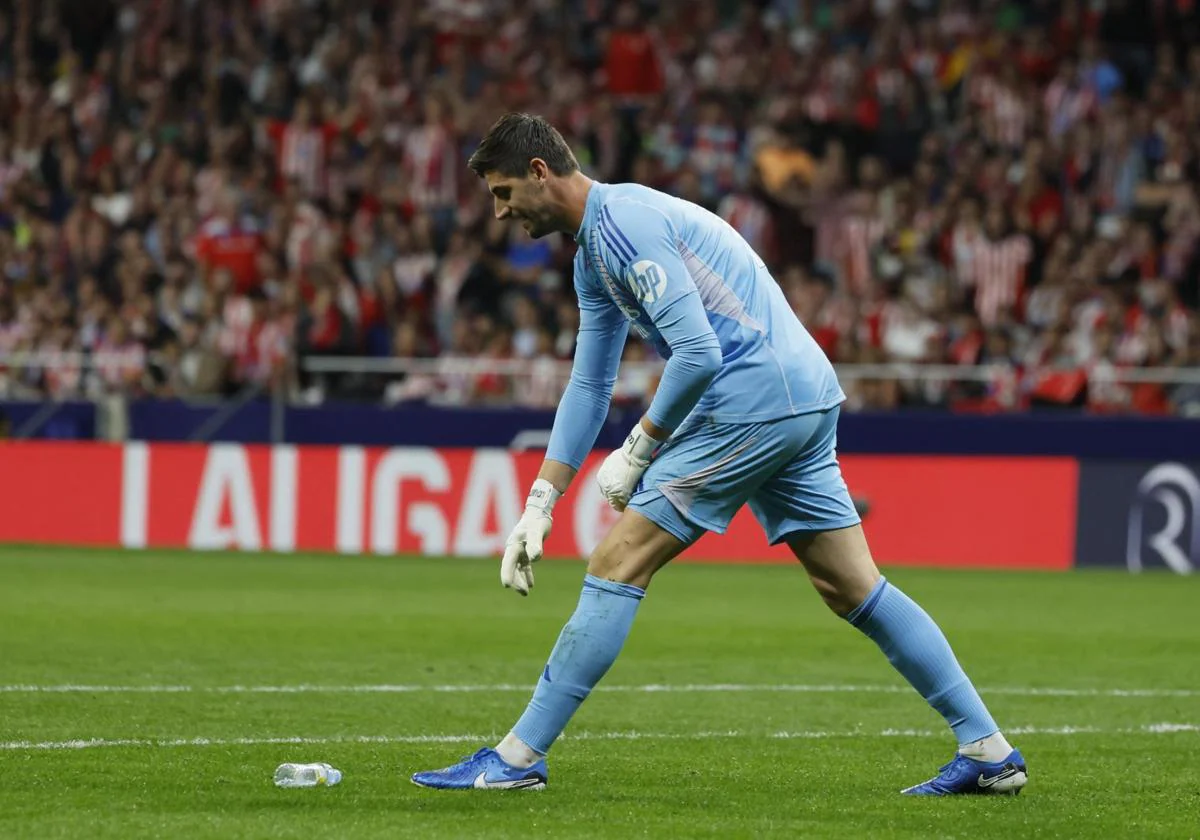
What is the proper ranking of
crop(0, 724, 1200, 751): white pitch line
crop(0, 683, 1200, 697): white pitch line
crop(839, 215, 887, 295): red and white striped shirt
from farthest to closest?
crop(839, 215, 887, 295): red and white striped shirt, crop(0, 683, 1200, 697): white pitch line, crop(0, 724, 1200, 751): white pitch line

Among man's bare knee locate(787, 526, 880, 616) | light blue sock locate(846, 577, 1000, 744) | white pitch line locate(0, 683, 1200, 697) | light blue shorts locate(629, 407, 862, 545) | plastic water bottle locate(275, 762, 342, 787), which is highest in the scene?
light blue shorts locate(629, 407, 862, 545)

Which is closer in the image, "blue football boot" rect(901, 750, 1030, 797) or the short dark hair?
the short dark hair

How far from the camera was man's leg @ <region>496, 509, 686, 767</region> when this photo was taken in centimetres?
648

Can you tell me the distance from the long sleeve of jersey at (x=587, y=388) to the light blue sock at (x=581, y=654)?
0.56 metres

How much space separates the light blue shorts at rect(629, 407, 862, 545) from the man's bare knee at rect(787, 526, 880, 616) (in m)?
0.04

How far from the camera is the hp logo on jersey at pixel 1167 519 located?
1833 cm

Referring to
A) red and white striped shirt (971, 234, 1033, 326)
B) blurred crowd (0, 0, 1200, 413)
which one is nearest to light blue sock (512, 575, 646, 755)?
blurred crowd (0, 0, 1200, 413)

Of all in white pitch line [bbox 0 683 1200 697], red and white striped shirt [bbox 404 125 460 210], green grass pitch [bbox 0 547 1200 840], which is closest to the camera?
green grass pitch [bbox 0 547 1200 840]

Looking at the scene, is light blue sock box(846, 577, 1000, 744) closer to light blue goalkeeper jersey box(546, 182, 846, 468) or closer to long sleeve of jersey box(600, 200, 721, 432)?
light blue goalkeeper jersey box(546, 182, 846, 468)

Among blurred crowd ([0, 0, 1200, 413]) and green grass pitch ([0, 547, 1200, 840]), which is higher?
blurred crowd ([0, 0, 1200, 413])

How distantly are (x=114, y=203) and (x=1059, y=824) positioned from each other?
1999 centimetres

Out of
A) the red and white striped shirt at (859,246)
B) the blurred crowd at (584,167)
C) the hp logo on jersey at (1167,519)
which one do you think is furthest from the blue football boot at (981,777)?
the red and white striped shirt at (859,246)

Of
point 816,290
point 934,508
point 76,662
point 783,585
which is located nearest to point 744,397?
point 76,662

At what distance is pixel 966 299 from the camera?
21.9 m
